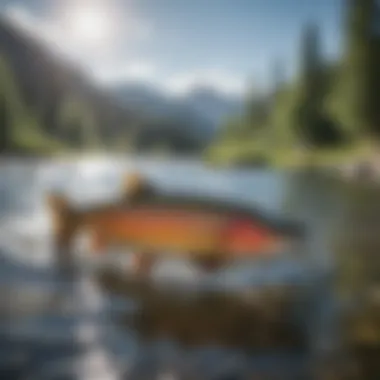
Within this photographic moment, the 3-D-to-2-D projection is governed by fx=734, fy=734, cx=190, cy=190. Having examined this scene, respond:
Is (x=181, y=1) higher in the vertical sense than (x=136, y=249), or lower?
higher

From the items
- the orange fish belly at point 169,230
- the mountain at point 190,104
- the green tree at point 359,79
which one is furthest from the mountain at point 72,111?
the green tree at point 359,79

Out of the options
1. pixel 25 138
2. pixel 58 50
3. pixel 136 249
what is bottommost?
pixel 136 249

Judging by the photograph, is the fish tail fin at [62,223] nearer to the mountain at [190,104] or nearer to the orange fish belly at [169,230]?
the orange fish belly at [169,230]

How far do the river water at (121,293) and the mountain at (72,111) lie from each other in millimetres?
42

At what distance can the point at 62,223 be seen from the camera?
1.24 meters

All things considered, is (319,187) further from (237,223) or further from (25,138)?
(25,138)

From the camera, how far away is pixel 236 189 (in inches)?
48.7

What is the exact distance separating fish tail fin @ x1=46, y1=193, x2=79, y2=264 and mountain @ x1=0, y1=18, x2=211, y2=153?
0.32 feet

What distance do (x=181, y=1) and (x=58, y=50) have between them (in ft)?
0.74

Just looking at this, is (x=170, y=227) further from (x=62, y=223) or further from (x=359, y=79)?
(x=359, y=79)

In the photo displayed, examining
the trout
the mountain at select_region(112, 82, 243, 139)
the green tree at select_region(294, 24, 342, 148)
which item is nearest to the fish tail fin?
the trout

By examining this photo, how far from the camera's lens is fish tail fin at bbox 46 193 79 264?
1.24 meters

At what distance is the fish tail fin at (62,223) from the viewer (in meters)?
1.24

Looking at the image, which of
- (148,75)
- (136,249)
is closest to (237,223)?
(136,249)
